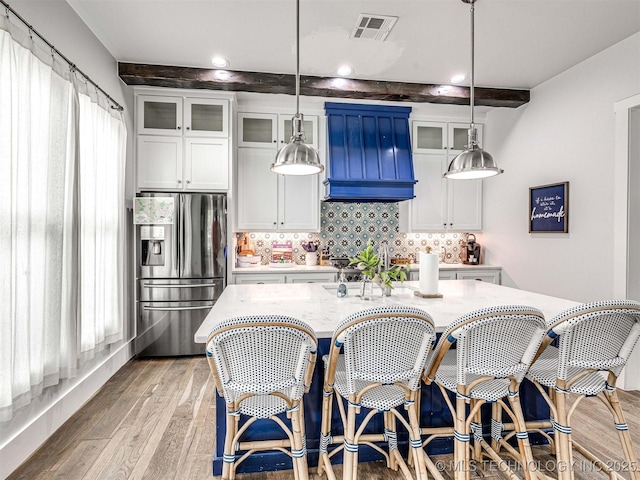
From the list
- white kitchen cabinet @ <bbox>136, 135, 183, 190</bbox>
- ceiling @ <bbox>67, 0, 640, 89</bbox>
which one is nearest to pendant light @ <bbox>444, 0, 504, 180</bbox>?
ceiling @ <bbox>67, 0, 640, 89</bbox>

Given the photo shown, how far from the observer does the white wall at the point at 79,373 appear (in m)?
1.94

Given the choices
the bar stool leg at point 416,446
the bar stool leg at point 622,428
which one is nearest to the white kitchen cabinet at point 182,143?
the bar stool leg at point 416,446

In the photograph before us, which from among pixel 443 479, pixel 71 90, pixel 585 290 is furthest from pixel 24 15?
→ pixel 585 290

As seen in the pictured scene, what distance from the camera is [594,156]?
3150 mm

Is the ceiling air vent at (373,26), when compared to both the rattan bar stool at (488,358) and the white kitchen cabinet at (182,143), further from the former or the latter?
the rattan bar stool at (488,358)

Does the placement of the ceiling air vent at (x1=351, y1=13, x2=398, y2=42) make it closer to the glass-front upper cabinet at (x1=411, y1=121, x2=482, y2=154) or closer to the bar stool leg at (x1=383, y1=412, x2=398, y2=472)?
the glass-front upper cabinet at (x1=411, y1=121, x2=482, y2=154)

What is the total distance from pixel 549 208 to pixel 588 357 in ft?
7.90

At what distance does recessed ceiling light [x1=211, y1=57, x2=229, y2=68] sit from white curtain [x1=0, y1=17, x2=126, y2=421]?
1.02 metres

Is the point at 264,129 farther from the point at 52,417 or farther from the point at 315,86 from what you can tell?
the point at 52,417

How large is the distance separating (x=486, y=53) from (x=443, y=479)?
3180mm

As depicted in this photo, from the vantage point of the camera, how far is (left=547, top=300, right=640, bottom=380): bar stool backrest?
61.3 inches

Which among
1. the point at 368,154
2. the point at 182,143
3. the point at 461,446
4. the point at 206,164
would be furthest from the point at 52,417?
the point at 368,154

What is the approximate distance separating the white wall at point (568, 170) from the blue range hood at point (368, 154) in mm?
1176

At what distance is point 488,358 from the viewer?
5.11 feet
